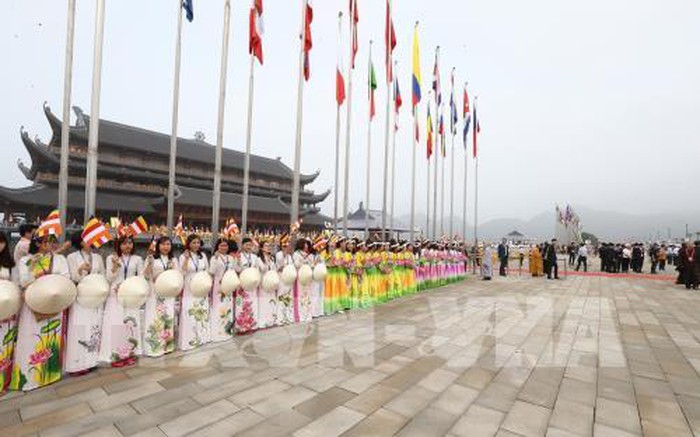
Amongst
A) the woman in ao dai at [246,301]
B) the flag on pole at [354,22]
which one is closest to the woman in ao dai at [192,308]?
the woman in ao dai at [246,301]

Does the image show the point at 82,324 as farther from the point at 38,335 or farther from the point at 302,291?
the point at 302,291

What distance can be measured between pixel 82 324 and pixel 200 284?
1.35 metres

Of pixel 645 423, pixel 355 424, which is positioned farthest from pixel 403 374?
pixel 645 423

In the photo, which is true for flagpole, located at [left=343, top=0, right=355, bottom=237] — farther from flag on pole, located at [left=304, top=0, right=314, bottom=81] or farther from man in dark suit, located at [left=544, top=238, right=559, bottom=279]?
man in dark suit, located at [left=544, top=238, right=559, bottom=279]

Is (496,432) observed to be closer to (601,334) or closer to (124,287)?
(124,287)

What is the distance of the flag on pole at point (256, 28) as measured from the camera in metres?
9.27

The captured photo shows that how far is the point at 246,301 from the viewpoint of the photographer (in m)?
5.90

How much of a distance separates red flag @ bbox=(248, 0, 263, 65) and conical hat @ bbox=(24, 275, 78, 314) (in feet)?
24.8

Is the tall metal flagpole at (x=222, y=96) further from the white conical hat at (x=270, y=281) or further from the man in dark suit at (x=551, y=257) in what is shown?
the man in dark suit at (x=551, y=257)

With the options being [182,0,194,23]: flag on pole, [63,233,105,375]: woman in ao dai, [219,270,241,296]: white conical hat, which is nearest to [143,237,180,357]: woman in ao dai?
[63,233,105,375]: woman in ao dai

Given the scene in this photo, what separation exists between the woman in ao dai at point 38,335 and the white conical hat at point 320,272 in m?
3.93

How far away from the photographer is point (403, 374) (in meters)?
4.40

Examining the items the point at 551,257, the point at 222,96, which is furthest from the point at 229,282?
the point at 551,257

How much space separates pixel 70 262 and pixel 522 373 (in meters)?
5.41
